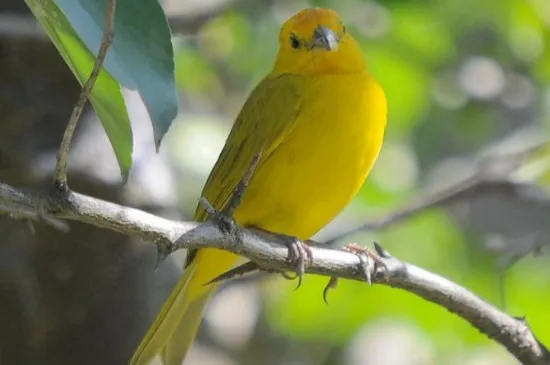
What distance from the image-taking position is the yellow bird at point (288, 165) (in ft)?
8.84

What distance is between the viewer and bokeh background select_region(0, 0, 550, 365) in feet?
9.27

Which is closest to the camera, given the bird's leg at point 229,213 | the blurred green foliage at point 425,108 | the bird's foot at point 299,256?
the bird's leg at point 229,213

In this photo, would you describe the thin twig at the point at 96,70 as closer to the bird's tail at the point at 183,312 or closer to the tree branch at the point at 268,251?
the tree branch at the point at 268,251

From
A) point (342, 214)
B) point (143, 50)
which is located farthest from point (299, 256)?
point (342, 214)

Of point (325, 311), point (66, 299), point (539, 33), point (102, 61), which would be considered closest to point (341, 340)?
point (325, 311)

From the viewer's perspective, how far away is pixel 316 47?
3.12m

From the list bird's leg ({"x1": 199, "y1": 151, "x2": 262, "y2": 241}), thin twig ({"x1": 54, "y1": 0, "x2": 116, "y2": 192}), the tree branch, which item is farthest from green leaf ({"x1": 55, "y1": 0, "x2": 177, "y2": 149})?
bird's leg ({"x1": 199, "y1": 151, "x2": 262, "y2": 241})

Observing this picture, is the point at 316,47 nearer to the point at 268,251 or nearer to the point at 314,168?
A: the point at 314,168

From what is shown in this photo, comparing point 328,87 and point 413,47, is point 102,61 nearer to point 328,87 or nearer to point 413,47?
point 328,87

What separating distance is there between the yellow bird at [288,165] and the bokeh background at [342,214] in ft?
0.67

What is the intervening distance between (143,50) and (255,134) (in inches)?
63.5

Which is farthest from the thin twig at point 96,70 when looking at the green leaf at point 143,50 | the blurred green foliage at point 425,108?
the blurred green foliage at point 425,108

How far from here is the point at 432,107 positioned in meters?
4.75

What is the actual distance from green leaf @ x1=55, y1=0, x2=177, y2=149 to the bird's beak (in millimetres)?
1880
